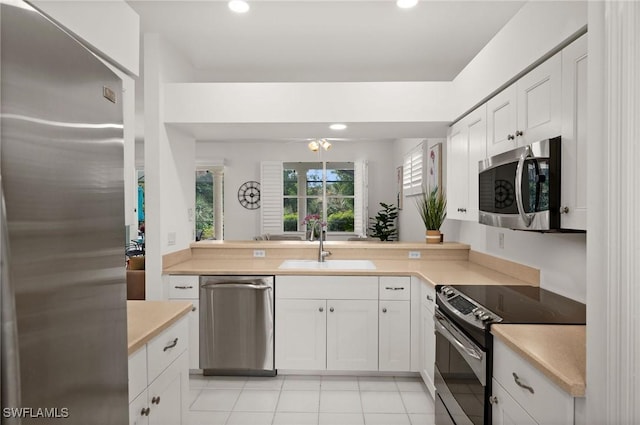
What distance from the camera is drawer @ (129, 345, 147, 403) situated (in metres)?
1.22

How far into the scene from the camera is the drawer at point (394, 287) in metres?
2.76

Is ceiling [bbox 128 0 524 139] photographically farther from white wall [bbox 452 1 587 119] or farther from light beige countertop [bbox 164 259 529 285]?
light beige countertop [bbox 164 259 529 285]

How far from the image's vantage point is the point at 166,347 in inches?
60.0

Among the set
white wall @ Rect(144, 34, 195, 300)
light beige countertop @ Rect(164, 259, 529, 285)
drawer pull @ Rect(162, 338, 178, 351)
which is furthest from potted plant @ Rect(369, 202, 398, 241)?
drawer pull @ Rect(162, 338, 178, 351)

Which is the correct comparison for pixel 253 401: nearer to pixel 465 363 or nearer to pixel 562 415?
pixel 465 363

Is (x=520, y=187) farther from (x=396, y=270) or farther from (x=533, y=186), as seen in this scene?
(x=396, y=270)

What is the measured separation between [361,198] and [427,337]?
13.4ft

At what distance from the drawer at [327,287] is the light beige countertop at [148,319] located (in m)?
1.07

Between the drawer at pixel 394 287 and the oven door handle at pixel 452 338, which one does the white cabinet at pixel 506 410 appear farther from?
the drawer at pixel 394 287

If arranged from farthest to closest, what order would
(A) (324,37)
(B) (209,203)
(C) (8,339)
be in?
(B) (209,203) < (A) (324,37) < (C) (8,339)

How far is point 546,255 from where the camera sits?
211 centimetres

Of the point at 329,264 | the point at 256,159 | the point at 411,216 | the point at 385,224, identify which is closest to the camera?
the point at 329,264

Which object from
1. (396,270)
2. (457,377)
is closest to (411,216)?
(396,270)

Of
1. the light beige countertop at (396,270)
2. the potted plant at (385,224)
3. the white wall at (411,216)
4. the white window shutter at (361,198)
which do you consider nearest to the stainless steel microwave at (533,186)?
the light beige countertop at (396,270)
